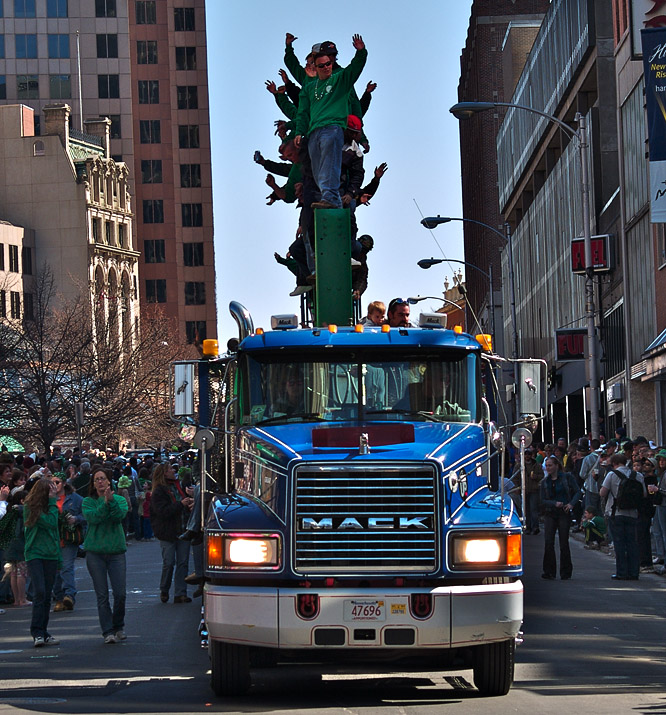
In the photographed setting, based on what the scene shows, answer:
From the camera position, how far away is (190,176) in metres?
131

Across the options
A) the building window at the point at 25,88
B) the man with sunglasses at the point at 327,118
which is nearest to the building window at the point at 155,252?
the building window at the point at 25,88

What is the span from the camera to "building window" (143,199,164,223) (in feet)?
425

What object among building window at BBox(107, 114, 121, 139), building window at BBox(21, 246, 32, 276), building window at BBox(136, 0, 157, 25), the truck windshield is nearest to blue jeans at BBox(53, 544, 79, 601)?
the truck windshield

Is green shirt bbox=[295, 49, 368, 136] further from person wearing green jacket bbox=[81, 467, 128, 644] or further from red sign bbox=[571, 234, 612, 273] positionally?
red sign bbox=[571, 234, 612, 273]

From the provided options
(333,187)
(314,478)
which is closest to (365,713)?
(314,478)

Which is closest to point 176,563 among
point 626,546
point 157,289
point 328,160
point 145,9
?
point 626,546

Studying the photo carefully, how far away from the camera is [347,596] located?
11.0 m

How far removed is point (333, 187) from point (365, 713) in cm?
636

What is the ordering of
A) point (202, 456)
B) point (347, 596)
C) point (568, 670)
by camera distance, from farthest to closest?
point (568, 670) → point (202, 456) → point (347, 596)

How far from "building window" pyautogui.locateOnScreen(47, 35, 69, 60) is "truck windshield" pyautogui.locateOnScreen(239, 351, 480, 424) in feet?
384

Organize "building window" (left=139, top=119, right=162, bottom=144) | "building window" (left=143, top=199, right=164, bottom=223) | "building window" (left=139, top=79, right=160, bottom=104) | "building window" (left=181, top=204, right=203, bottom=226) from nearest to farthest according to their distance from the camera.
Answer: "building window" (left=143, top=199, right=164, bottom=223) < "building window" (left=181, top=204, right=203, bottom=226) < "building window" (left=139, top=119, right=162, bottom=144) < "building window" (left=139, top=79, right=160, bottom=104)

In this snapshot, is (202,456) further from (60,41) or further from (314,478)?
(60,41)

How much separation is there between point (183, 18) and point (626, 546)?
115156 mm

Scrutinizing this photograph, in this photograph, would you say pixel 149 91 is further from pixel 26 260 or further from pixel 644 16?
pixel 644 16
